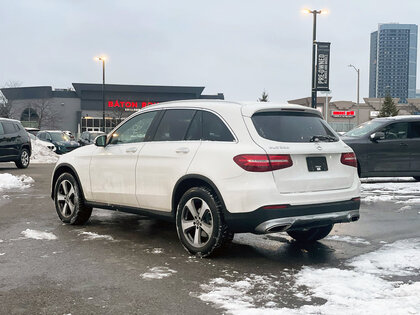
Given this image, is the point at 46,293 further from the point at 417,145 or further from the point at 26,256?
the point at 417,145

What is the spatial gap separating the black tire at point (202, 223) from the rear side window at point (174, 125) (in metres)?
0.83

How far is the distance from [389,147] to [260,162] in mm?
8991

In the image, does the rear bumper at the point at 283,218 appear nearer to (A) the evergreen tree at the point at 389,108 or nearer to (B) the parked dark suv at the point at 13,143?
(B) the parked dark suv at the point at 13,143

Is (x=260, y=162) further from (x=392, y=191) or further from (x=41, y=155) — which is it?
(x=41, y=155)

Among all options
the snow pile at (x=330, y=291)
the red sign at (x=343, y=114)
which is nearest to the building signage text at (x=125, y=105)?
the red sign at (x=343, y=114)

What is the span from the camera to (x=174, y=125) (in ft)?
20.2

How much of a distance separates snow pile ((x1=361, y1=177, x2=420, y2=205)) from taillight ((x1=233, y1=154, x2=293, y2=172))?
5.82 meters

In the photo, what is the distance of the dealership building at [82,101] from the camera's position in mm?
71875

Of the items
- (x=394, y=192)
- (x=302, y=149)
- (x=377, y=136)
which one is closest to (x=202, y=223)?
(x=302, y=149)

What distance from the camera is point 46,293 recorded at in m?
4.27

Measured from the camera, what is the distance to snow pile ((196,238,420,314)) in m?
3.86

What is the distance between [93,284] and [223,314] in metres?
1.40

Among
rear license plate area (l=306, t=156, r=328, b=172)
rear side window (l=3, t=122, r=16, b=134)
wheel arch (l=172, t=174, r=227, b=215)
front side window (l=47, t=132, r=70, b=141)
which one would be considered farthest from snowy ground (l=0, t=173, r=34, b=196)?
front side window (l=47, t=132, r=70, b=141)

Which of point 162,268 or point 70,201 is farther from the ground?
point 70,201
